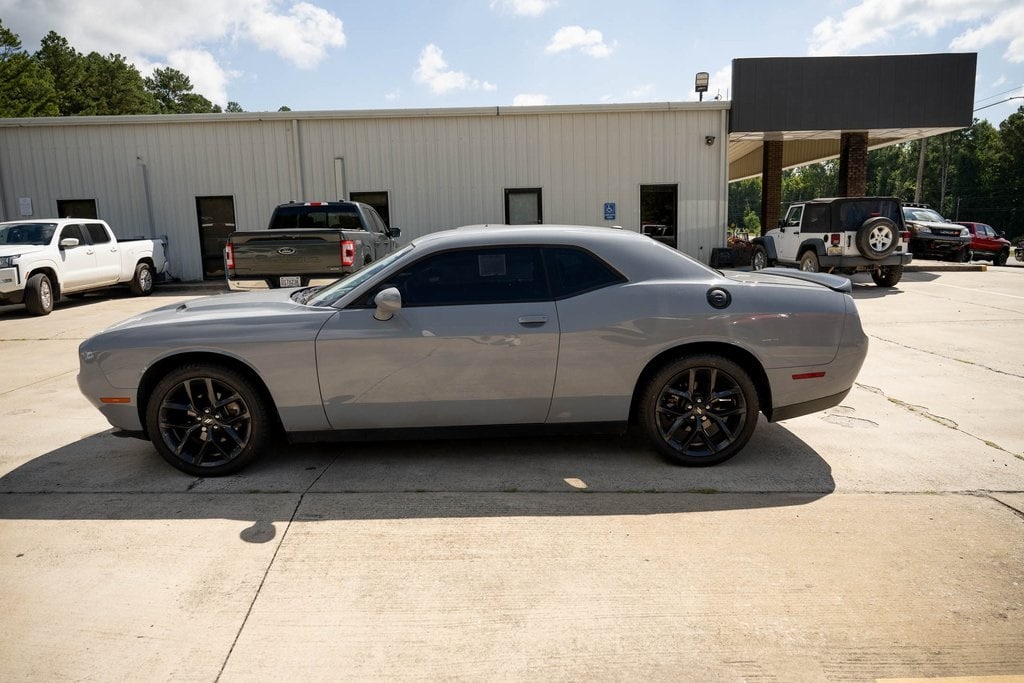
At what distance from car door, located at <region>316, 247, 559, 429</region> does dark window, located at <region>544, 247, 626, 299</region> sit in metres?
0.09

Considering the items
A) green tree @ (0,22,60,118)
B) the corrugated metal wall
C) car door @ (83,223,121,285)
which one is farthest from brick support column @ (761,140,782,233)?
green tree @ (0,22,60,118)

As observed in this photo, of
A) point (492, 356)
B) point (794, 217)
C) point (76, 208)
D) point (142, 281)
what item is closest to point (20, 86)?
point (76, 208)

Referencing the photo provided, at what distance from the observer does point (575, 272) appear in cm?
428

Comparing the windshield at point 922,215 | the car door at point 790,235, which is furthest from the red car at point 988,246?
the car door at point 790,235

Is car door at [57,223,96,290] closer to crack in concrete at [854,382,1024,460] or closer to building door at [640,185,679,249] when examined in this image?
building door at [640,185,679,249]

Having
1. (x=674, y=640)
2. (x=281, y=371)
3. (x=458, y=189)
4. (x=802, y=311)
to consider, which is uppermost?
(x=458, y=189)

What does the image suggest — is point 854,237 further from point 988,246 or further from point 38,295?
point 38,295

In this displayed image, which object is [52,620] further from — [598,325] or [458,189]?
[458,189]

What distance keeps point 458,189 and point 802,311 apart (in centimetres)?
1491

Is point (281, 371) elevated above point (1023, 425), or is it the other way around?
point (281, 371)

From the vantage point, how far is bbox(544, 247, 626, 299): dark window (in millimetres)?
4238

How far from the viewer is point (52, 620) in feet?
9.12

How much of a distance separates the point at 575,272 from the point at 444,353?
968 mm

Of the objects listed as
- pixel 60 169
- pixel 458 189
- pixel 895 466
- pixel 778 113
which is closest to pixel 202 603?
pixel 895 466
